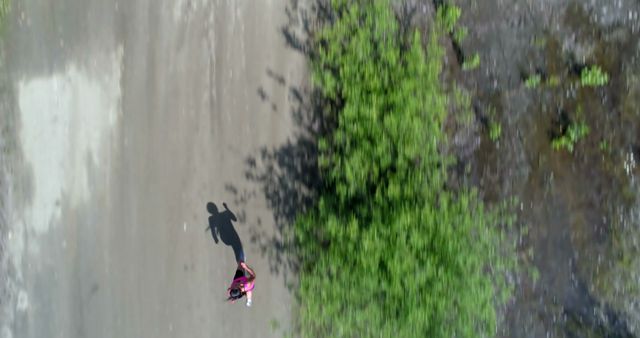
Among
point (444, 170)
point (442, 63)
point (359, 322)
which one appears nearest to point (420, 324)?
point (359, 322)

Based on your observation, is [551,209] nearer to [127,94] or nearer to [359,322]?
[359,322]

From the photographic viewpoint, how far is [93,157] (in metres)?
4.00

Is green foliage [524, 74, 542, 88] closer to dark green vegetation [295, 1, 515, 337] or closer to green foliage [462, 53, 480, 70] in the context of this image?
green foliage [462, 53, 480, 70]

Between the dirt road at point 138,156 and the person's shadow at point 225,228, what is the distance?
5 centimetres

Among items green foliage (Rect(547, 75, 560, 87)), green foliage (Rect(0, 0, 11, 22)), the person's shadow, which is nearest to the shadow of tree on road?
the person's shadow

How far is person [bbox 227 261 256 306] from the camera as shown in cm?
383

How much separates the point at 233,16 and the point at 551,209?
2.89 metres

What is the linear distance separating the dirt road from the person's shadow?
0.05 metres

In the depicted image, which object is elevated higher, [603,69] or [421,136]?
[603,69]

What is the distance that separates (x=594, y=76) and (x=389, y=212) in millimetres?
1935

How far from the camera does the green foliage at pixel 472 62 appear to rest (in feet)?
12.8

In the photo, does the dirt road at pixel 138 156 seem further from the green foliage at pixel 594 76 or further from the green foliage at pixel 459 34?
the green foliage at pixel 594 76

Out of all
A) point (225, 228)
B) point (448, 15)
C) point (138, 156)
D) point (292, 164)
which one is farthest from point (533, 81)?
point (138, 156)

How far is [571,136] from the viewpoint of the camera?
12.8 ft
